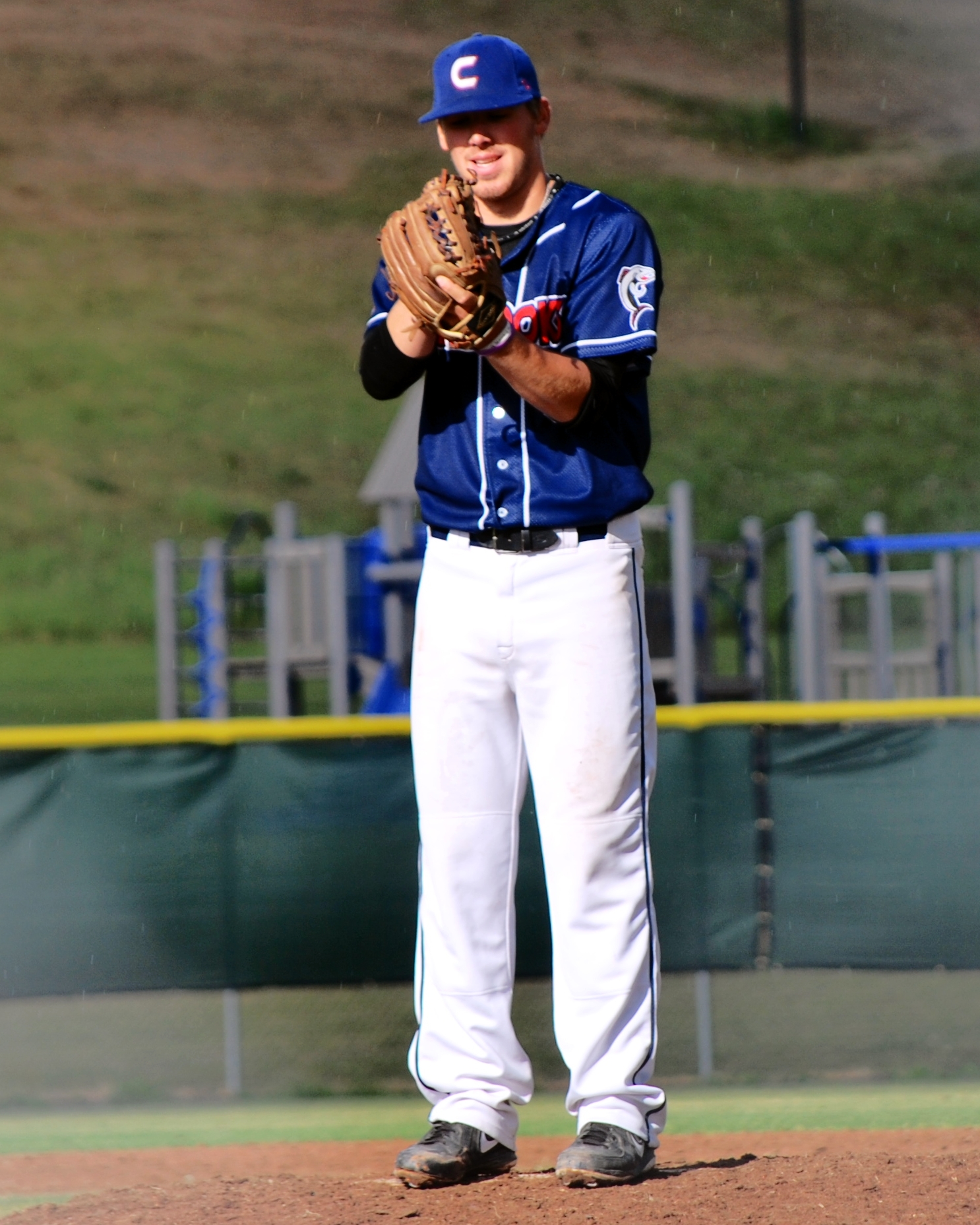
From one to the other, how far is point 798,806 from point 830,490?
1015 inches

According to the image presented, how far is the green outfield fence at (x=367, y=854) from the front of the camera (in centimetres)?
414

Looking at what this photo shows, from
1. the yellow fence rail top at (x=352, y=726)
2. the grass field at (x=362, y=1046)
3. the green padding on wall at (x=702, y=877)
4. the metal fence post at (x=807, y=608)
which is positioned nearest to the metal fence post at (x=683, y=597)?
the metal fence post at (x=807, y=608)

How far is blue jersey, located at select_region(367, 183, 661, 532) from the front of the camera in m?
2.71

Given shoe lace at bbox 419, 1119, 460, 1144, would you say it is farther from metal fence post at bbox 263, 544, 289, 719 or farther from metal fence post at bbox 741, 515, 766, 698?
metal fence post at bbox 263, 544, 289, 719

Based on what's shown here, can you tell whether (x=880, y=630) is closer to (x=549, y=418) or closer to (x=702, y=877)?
(x=702, y=877)

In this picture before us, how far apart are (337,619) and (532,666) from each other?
7.66 meters

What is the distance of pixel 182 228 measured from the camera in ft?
116

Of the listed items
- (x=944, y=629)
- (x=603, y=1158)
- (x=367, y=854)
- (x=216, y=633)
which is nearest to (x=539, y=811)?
(x=603, y=1158)

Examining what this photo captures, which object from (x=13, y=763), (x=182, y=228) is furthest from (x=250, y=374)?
(x=13, y=763)

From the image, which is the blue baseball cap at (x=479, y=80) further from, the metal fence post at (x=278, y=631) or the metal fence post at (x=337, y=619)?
the metal fence post at (x=278, y=631)

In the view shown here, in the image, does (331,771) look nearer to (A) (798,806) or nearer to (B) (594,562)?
(A) (798,806)

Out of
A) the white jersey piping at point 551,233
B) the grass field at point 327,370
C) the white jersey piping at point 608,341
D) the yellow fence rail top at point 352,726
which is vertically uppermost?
the grass field at point 327,370

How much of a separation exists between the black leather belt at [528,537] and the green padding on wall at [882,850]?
1708 mm

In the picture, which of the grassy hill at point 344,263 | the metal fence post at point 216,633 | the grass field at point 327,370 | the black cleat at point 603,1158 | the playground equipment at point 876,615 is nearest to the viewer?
the black cleat at point 603,1158
